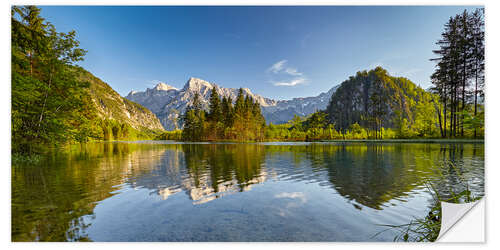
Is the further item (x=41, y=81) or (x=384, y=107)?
(x=384, y=107)

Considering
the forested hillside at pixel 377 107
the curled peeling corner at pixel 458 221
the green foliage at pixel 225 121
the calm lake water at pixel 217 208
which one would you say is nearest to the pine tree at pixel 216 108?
the green foliage at pixel 225 121

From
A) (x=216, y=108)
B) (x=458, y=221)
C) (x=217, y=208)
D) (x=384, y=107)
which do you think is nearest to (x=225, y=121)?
(x=216, y=108)

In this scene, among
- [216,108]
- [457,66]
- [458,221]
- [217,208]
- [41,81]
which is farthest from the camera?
[216,108]

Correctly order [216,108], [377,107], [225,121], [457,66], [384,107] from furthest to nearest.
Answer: [216,108]
[225,121]
[377,107]
[384,107]
[457,66]

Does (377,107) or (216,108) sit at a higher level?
(216,108)

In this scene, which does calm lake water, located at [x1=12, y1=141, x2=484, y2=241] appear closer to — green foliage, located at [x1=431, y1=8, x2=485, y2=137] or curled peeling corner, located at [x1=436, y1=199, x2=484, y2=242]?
curled peeling corner, located at [x1=436, y1=199, x2=484, y2=242]

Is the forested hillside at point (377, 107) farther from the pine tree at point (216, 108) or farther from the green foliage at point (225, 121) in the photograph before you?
the pine tree at point (216, 108)

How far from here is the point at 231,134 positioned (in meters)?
60.2

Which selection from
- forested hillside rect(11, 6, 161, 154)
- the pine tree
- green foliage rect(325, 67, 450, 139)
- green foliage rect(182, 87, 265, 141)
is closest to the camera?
forested hillside rect(11, 6, 161, 154)

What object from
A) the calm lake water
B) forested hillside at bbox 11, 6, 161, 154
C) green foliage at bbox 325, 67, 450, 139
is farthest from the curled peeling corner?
green foliage at bbox 325, 67, 450, 139

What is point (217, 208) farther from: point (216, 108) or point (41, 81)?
point (216, 108)
